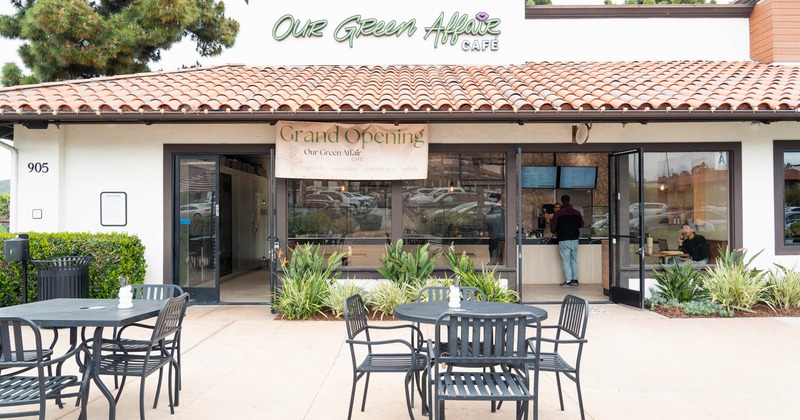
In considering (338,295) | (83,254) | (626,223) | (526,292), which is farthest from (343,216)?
(626,223)

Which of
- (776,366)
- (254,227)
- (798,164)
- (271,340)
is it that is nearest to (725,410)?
(776,366)

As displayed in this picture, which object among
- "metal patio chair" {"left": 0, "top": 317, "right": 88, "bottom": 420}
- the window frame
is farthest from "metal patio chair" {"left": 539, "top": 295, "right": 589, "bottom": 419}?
the window frame

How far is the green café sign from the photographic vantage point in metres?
11.2

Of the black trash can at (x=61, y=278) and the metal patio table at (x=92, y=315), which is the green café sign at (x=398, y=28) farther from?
the metal patio table at (x=92, y=315)

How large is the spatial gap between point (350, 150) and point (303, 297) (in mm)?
2507

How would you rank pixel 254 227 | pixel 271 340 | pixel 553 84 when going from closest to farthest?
pixel 271 340 < pixel 553 84 < pixel 254 227

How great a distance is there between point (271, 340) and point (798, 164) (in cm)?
916

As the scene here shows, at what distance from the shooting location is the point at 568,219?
1114cm

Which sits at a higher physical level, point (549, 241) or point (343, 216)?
point (343, 216)

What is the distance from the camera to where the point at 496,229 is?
9367 millimetres

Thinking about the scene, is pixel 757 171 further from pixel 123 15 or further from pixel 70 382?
pixel 123 15

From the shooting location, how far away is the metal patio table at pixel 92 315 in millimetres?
3916

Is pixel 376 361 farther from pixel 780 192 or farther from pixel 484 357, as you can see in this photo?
pixel 780 192

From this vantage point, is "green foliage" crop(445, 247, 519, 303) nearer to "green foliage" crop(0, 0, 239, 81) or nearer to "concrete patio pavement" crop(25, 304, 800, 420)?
"concrete patio pavement" crop(25, 304, 800, 420)
